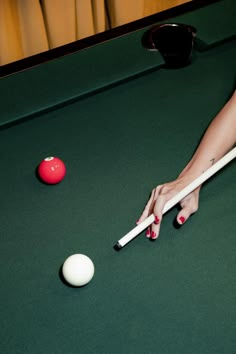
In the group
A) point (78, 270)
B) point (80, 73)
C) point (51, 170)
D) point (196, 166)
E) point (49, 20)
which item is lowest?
point (78, 270)

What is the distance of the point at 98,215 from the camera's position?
1222 millimetres

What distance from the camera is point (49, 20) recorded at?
2.63m

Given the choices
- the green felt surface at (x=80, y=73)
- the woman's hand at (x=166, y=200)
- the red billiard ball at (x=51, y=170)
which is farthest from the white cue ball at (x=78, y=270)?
the green felt surface at (x=80, y=73)

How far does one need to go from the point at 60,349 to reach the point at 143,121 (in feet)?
3.11

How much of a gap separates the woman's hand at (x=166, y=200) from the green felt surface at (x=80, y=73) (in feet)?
1.98

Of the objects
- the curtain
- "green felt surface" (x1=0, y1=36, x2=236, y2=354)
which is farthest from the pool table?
the curtain

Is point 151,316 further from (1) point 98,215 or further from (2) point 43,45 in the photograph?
(2) point 43,45

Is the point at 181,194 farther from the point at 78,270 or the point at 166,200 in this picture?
the point at 78,270

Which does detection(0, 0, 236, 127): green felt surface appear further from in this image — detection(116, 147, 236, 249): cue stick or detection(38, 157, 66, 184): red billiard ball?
detection(116, 147, 236, 249): cue stick

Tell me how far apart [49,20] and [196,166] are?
5.99 feet

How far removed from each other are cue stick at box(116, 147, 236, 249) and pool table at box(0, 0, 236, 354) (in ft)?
0.13

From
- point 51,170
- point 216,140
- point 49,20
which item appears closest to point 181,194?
point 216,140

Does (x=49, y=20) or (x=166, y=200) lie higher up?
(x=49, y=20)

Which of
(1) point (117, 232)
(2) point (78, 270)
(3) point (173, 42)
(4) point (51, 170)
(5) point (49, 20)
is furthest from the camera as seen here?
(5) point (49, 20)
